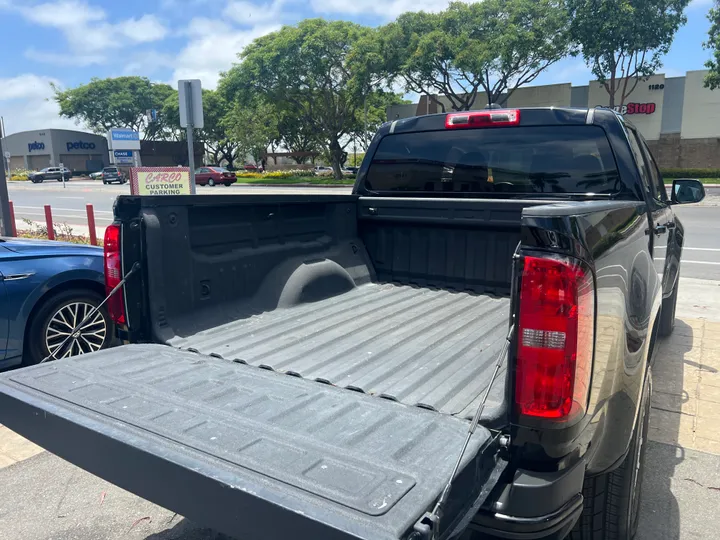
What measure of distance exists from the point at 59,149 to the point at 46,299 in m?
78.7

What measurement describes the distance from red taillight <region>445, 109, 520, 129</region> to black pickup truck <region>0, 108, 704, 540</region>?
13 millimetres

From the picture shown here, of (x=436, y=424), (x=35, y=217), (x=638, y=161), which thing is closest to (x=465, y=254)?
(x=638, y=161)

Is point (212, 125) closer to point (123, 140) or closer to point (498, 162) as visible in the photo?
point (123, 140)

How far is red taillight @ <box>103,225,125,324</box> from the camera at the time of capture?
9.16 feet

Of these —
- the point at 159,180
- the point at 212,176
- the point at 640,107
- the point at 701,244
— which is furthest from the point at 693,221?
the point at 212,176

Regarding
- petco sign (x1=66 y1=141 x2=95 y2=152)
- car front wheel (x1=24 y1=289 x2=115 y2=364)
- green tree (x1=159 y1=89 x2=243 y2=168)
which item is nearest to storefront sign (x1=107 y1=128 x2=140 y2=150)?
car front wheel (x1=24 y1=289 x2=115 y2=364)

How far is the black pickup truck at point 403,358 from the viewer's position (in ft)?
5.44

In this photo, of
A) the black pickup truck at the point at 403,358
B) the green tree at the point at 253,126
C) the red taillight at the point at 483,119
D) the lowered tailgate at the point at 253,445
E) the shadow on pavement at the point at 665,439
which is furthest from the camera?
the green tree at the point at 253,126

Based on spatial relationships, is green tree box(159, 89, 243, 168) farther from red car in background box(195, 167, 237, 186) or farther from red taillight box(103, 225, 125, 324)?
red taillight box(103, 225, 125, 324)

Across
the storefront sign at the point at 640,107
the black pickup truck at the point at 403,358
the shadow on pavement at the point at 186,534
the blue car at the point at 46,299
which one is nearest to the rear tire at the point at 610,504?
the black pickup truck at the point at 403,358

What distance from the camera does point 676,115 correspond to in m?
35.4

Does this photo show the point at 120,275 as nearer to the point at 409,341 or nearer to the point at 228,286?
the point at 228,286

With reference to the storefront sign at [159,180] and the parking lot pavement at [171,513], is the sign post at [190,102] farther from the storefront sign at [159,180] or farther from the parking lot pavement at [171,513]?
the parking lot pavement at [171,513]

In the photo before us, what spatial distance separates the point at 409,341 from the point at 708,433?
244 centimetres
